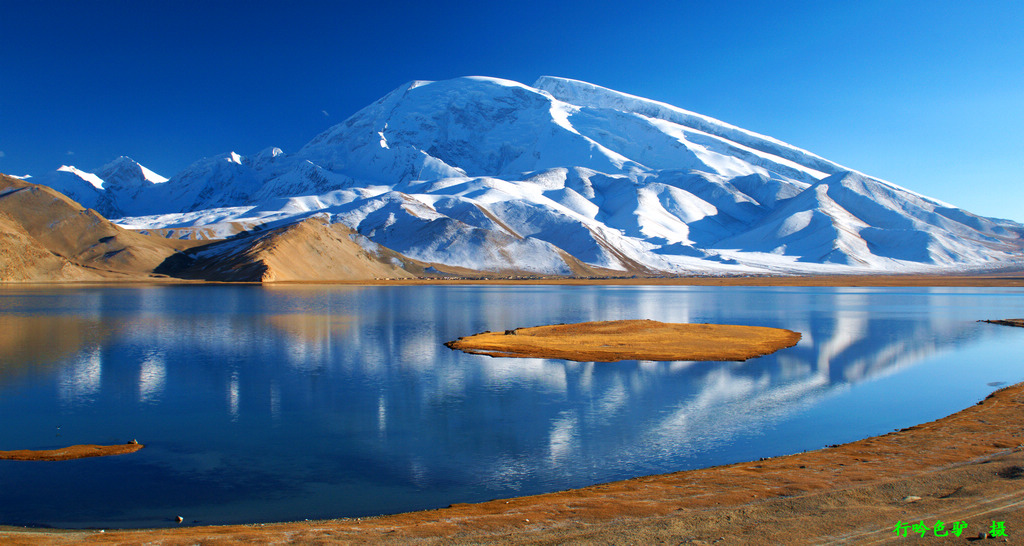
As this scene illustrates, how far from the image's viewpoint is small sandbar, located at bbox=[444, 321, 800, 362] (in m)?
38.6

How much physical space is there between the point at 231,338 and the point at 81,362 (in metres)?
11.8

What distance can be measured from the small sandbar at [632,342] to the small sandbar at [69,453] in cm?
2220

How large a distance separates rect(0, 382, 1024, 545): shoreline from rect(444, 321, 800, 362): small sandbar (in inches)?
863

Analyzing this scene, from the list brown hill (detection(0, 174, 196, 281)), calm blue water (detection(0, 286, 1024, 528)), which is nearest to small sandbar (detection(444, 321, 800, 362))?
calm blue water (detection(0, 286, 1024, 528))

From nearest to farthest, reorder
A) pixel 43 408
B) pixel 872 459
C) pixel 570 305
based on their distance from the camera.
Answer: pixel 872 459
pixel 43 408
pixel 570 305

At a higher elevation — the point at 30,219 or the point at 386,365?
the point at 30,219

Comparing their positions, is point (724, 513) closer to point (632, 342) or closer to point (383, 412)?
point (383, 412)

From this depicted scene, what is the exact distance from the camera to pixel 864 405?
2566 cm

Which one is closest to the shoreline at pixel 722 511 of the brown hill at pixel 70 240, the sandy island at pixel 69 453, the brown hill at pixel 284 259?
the sandy island at pixel 69 453

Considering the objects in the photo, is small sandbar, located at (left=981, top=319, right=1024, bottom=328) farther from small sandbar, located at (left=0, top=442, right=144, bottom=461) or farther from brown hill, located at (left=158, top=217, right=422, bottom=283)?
brown hill, located at (left=158, top=217, right=422, bottom=283)

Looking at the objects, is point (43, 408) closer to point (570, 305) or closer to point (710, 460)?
point (710, 460)

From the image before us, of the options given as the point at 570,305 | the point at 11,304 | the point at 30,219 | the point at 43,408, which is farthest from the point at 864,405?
the point at 30,219

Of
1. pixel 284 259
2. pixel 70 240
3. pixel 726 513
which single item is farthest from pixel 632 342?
pixel 70 240

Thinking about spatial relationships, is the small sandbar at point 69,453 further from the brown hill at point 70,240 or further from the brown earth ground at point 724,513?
the brown hill at point 70,240
